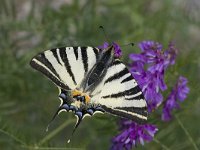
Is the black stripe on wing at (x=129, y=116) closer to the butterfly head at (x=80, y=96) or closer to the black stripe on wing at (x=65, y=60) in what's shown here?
the butterfly head at (x=80, y=96)

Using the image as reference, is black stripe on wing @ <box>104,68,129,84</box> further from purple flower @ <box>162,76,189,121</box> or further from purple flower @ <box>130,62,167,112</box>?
purple flower @ <box>162,76,189,121</box>

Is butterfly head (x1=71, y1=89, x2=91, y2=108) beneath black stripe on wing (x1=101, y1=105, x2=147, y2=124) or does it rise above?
above

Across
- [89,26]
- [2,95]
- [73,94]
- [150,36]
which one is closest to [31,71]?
[2,95]

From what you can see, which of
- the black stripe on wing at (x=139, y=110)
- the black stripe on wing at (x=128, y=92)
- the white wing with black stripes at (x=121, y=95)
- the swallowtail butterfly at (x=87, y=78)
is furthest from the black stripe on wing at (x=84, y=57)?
the black stripe on wing at (x=139, y=110)

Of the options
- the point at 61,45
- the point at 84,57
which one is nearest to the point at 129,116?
the point at 84,57

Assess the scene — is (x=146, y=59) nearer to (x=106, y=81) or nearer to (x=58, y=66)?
(x=106, y=81)

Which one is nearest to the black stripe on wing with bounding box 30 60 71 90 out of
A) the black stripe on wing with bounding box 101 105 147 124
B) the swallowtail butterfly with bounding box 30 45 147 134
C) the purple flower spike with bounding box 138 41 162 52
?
the swallowtail butterfly with bounding box 30 45 147 134

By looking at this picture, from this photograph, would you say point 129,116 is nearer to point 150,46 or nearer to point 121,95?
point 121,95
